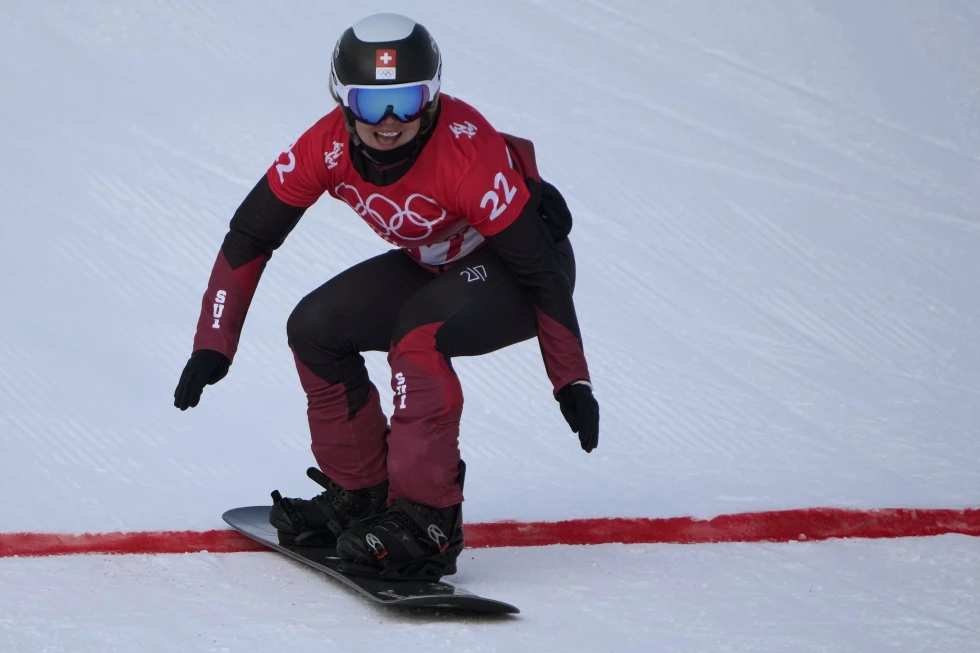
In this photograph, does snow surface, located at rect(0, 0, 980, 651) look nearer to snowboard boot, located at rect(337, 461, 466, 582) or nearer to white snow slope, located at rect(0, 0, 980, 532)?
white snow slope, located at rect(0, 0, 980, 532)

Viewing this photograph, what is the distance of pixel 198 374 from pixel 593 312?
8.85 feet

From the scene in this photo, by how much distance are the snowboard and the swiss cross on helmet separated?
1033 millimetres

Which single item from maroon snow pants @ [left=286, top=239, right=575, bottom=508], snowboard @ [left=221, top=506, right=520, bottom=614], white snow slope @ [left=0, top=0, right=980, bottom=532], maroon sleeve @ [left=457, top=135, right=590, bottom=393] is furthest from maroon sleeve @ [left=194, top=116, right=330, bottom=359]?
white snow slope @ [left=0, top=0, right=980, bottom=532]

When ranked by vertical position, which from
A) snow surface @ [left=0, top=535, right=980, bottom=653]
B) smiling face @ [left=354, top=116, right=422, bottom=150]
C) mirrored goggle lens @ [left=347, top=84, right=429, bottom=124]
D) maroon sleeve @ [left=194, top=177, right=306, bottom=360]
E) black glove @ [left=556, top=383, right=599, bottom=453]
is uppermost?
mirrored goggle lens @ [left=347, top=84, right=429, bottom=124]

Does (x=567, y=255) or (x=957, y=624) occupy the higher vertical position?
(x=567, y=255)

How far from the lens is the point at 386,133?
9.12ft

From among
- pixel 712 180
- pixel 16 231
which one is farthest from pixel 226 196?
pixel 712 180

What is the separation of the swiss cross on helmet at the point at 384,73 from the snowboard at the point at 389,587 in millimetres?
1033

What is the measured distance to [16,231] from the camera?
570 cm

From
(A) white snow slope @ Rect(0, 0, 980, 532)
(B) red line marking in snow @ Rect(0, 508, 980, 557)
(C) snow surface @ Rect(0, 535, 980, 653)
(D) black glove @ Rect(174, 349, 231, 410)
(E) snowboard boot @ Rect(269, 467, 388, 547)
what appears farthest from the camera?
(A) white snow slope @ Rect(0, 0, 980, 532)

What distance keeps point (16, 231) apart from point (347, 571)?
11.2 ft

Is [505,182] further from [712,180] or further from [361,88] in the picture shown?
[712,180]

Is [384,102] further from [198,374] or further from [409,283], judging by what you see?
[198,374]

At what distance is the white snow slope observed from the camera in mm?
3959
